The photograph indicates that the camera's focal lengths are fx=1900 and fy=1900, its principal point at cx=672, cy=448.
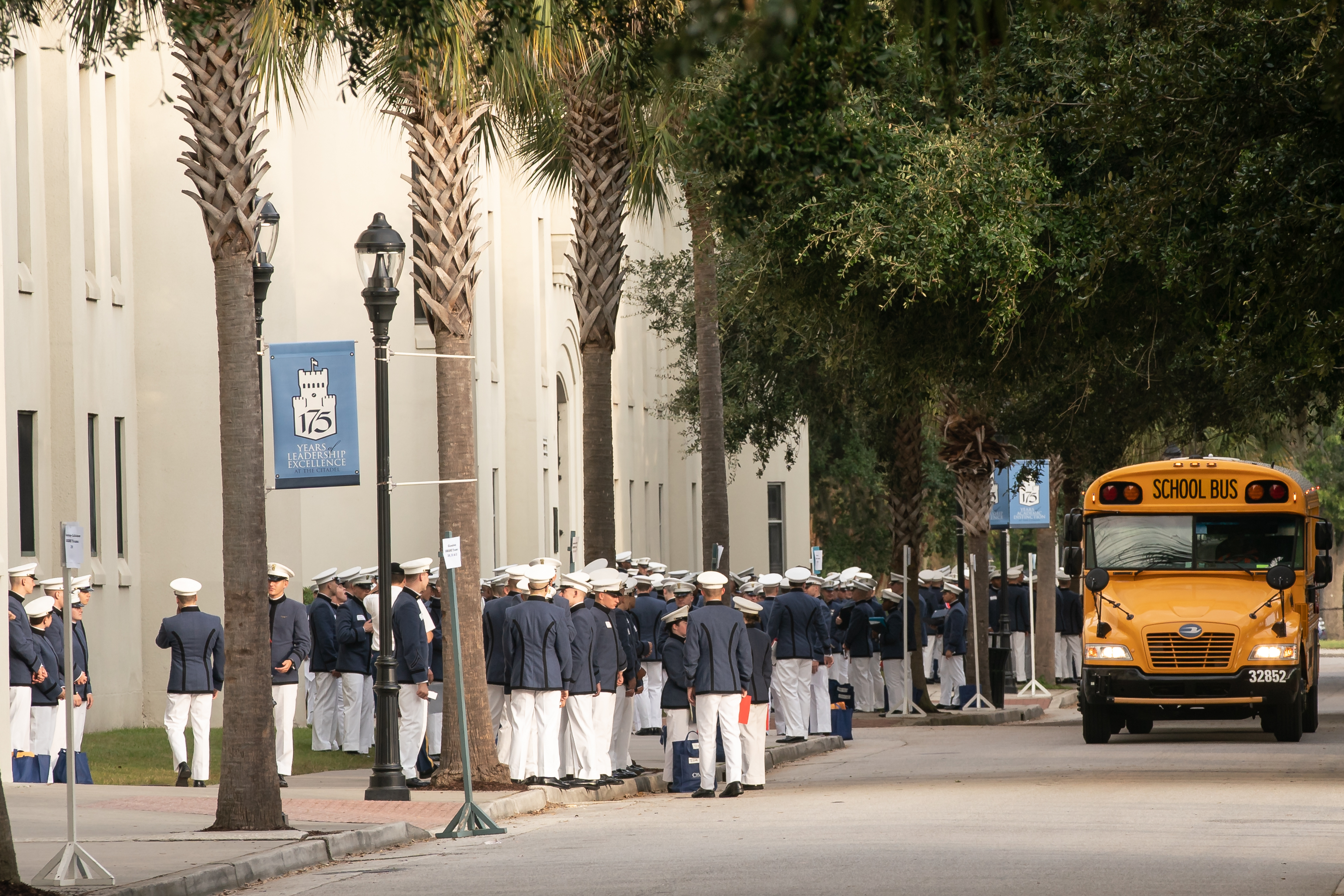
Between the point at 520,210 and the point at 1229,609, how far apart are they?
21.9 metres

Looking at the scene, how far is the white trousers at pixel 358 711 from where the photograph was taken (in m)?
21.6

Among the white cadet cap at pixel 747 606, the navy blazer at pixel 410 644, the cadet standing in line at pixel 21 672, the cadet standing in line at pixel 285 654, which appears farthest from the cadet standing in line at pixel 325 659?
the white cadet cap at pixel 747 606

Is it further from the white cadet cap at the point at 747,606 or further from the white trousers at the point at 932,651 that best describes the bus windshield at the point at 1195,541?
the white trousers at the point at 932,651

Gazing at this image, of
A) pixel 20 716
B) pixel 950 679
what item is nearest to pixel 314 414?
pixel 20 716

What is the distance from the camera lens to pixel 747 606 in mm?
19062

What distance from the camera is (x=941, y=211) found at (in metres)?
16.9

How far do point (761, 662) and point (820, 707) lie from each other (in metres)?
7.68

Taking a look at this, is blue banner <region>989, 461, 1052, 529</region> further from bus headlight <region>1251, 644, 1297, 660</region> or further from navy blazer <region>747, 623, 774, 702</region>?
navy blazer <region>747, 623, 774, 702</region>

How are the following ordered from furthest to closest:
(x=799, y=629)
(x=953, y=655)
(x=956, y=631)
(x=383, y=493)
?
(x=953, y=655) < (x=956, y=631) < (x=799, y=629) < (x=383, y=493)

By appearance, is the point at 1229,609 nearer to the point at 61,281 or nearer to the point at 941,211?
the point at 941,211

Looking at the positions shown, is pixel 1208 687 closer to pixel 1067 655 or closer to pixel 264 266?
pixel 264 266

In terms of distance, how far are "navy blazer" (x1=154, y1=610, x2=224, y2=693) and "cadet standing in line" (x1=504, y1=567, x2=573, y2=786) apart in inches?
115

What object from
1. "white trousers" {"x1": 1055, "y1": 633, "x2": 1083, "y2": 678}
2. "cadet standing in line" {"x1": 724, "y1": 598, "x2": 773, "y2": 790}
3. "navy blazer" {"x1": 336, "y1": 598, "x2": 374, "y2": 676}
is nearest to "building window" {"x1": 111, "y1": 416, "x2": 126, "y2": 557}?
"navy blazer" {"x1": 336, "y1": 598, "x2": 374, "y2": 676}

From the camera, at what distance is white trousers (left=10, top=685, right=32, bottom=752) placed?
1802 centimetres
